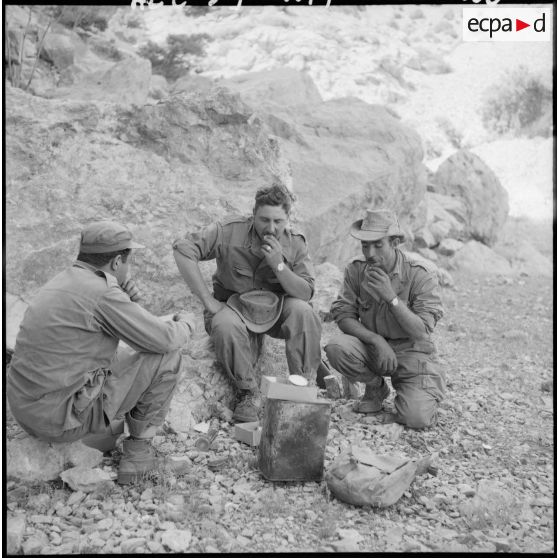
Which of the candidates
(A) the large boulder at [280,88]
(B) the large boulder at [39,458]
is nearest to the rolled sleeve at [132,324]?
(B) the large boulder at [39,458]

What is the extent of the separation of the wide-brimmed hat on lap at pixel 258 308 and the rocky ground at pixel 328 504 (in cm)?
59

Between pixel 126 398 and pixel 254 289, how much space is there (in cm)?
160

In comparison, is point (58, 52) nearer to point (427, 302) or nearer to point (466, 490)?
point (427, 302)

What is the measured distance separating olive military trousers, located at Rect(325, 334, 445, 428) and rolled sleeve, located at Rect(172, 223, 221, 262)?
47.3 inches

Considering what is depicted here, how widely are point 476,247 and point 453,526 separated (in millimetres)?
9844

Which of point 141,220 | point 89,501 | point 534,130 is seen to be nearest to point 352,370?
point 89,501

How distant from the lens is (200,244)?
16.0ft

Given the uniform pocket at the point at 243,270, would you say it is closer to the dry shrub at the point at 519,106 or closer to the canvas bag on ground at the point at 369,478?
the canvas bag on ground at the point at 369,478

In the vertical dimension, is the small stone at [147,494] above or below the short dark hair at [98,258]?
below

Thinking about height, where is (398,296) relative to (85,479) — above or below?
above

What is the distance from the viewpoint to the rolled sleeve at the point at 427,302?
189 inches

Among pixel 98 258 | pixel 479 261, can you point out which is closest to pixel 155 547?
pixel 98 258

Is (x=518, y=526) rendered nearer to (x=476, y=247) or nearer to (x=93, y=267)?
(x=93, y=267)

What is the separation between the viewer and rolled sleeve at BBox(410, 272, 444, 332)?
4.80 meters
